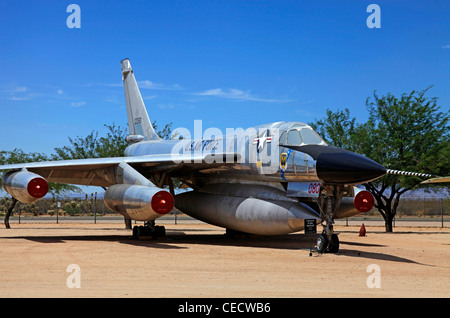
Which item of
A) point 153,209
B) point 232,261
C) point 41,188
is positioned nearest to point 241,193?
point 153,209

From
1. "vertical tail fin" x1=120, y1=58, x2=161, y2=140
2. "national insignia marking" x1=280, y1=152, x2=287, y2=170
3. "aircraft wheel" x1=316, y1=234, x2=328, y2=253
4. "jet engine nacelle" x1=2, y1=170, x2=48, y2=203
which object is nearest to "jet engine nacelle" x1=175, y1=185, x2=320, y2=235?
"aircraft wheel" x1=316, y1=234, x2=328, y2=253

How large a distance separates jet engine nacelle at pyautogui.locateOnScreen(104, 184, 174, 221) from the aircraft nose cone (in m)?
4.57

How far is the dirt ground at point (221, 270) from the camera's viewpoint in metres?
7.86

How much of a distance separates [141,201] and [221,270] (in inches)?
214

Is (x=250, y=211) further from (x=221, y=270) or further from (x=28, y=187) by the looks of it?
(x=28, y=187)

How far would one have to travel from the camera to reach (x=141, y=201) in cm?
1528

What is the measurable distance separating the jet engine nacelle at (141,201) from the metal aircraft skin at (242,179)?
29 millimetres

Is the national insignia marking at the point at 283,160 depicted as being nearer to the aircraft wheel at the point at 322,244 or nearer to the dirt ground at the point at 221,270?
the aircraft wheel at the point at 322,244

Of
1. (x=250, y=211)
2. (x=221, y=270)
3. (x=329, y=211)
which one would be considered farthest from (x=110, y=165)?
(x=221, y=270)

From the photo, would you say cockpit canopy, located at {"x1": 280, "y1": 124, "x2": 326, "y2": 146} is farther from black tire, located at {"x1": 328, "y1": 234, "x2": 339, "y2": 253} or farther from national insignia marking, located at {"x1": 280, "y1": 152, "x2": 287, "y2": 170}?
black tire, located at {"x1": 328, "y1": 234, "x2": 339, "y2": 253}

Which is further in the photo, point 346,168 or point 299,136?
point 299,136

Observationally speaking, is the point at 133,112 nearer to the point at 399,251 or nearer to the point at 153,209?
the point at 153,209

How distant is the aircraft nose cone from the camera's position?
12.4 meters

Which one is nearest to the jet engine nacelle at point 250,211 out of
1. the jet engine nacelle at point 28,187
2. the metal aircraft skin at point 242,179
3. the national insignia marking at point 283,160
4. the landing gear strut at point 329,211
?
the metal aircraft skin at point 242,179
